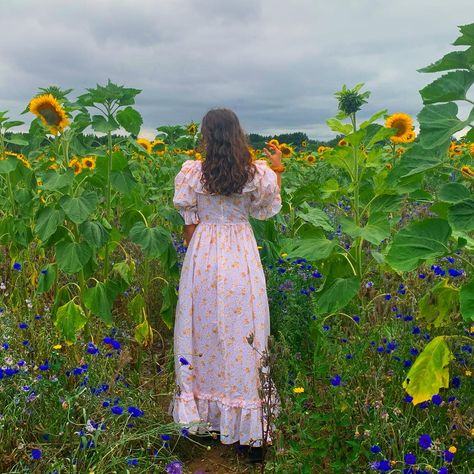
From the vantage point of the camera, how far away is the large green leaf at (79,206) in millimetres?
2809

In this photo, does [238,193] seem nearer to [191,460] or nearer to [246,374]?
[246,374]

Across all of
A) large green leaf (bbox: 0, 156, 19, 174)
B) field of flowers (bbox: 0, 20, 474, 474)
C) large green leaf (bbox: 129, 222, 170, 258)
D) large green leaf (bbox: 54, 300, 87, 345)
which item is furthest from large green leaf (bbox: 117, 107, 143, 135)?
large green leaf (bbox: 54, 300, 87, 345)

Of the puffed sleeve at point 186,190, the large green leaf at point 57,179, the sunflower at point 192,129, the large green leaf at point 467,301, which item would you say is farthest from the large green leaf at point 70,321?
the sunflower at point 192,129

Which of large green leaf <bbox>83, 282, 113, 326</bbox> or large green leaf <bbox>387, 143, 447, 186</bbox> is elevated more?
large green leaf <bbox>387, 143, 447, 186</bbox>

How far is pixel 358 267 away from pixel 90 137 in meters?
1.48

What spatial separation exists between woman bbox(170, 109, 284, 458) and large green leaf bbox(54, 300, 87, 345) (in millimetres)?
460

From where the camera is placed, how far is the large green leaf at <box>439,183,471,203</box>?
2.14 m

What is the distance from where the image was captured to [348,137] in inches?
107

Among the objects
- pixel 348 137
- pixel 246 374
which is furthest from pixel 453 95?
pixel 246 374

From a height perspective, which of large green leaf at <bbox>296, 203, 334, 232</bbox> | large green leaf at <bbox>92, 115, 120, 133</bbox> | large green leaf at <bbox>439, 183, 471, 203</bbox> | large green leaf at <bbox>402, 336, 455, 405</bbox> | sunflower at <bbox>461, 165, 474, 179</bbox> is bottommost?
large green leaf at <bbox>402, 336, 455, 405</bbox>

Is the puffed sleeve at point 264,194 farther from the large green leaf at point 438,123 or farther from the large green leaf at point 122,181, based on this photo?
the large green leaf at point 438,123

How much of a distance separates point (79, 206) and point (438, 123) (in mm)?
1604

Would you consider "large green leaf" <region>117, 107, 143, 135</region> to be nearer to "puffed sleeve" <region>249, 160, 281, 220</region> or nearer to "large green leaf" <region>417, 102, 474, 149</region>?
"puffed sleeve" <region>249, 160, 281, 220</region>

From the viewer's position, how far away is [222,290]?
8.94 ft
